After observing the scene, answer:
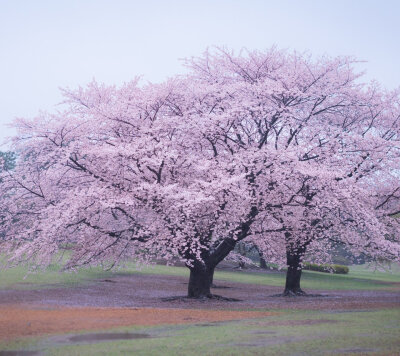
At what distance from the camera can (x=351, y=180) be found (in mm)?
29234

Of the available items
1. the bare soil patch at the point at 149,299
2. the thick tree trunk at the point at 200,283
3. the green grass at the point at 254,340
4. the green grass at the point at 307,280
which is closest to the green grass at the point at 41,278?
the bare soil patch at the point at 149,299

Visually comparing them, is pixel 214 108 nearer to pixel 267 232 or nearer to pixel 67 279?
pixel 267 232

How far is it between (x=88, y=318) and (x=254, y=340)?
821 centimetres

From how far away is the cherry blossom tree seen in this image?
26.4m

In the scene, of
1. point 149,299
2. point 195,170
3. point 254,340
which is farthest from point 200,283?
point 254,340

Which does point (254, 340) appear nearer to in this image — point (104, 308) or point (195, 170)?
point (104, 308)

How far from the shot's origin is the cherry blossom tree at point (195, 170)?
2638cm

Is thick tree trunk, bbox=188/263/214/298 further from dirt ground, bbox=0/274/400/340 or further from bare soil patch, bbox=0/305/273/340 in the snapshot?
bare soil patch, bbox=0/305/273/340

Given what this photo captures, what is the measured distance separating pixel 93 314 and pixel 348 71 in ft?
70.3

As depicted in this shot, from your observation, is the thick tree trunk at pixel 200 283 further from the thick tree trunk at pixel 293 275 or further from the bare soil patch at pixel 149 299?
the thick tree trunk at pixel 293 275

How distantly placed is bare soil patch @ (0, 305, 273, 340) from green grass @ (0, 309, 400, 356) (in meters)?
1.41

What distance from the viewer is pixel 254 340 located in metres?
15.0

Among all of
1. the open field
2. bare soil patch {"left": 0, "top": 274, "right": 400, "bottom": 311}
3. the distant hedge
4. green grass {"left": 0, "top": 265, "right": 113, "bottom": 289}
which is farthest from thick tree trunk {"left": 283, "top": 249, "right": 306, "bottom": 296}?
the distant hedge

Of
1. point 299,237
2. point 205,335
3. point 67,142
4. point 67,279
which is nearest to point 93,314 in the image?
point 205,335
